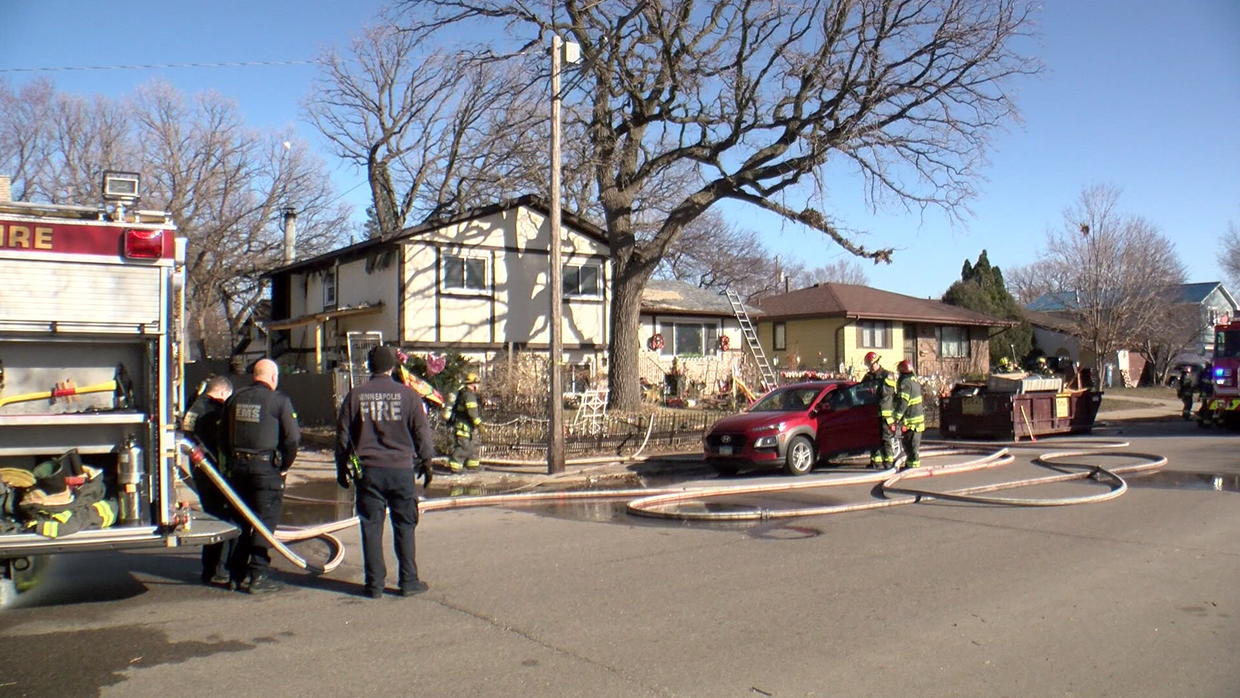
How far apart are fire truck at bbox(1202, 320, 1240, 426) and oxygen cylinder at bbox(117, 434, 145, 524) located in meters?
22.6

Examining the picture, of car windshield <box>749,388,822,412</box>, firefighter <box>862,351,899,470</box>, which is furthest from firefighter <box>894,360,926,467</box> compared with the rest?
car windshield <box>749,388,822,412</box>

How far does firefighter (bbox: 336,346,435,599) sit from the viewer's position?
676 cm

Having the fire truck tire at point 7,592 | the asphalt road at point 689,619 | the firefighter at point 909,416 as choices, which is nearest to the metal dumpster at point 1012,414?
the firefighter at point 909,416

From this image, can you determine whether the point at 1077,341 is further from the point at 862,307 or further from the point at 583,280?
the point at 583,280

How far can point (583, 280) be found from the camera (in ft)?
89.9

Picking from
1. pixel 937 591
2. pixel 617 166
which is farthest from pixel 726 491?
pixel 617 166

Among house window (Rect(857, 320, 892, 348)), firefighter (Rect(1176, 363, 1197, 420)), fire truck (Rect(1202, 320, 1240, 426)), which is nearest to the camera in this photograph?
fire truck (Rect(1202, 320, 1240, 426))

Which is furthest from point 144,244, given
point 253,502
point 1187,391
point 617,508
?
point 1187,391

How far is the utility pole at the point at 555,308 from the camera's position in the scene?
1459 centimetres

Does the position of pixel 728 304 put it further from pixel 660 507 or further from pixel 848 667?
pixel 848 667

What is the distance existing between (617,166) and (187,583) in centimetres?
1624

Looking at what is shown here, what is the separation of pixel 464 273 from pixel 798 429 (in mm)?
13255

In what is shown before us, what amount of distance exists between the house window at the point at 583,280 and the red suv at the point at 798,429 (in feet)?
39.4

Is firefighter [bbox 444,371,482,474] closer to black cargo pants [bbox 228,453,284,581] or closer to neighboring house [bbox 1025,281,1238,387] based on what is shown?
black cargo pants [bbox 228,453,284,581]
